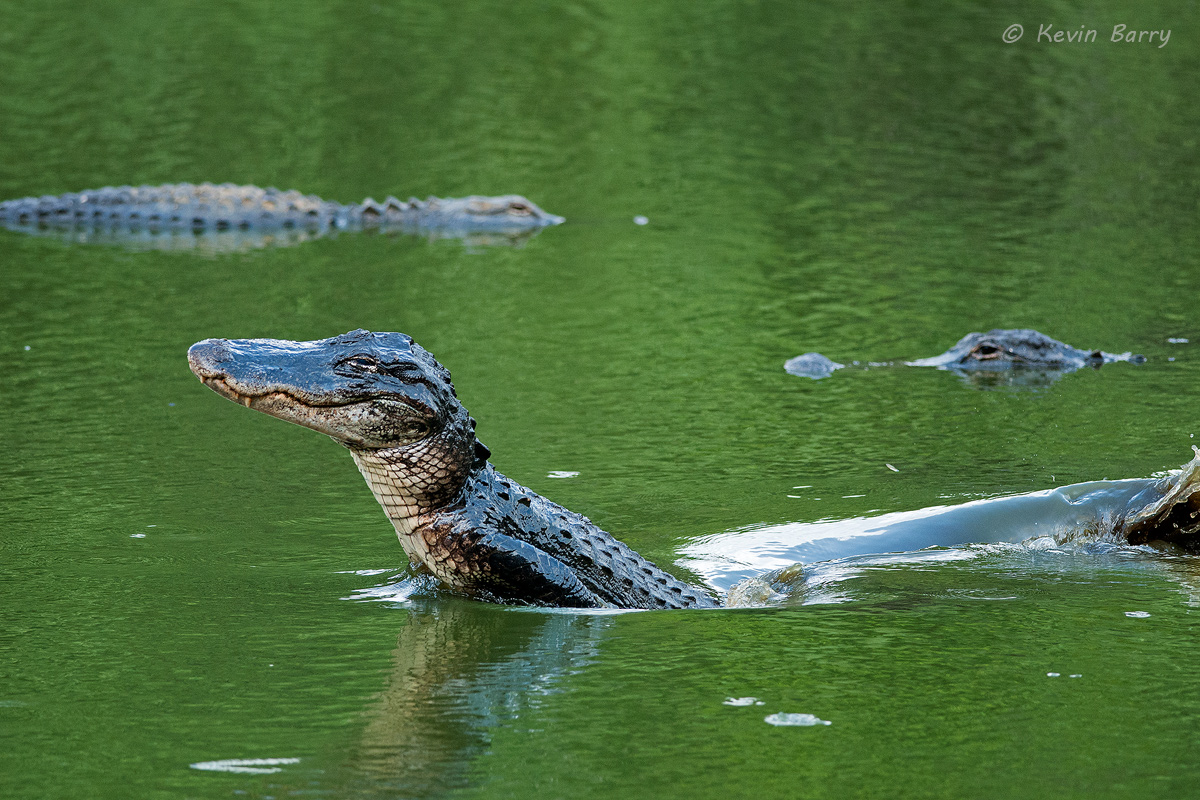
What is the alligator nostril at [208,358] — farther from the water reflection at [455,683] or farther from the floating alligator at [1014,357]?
the floating alligator at [1014,357]

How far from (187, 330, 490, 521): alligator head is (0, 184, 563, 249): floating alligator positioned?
6.62 meters

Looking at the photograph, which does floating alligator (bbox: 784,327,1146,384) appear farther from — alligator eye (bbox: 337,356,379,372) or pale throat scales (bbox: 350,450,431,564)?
alligator eye (bbox: 337,356,379,372)

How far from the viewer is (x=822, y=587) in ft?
15.2

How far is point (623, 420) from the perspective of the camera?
21.6 feet

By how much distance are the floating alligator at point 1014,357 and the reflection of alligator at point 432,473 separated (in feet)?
10.8

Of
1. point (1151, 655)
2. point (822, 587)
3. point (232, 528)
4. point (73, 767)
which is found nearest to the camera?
point (73, 767)

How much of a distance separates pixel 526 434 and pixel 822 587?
6.54ft

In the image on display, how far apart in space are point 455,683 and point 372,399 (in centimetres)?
87

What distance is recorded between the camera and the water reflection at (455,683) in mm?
3203

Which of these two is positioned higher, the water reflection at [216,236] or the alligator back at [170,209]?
the alligator back at [170,209]

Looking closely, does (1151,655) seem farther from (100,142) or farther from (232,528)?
(100,142)

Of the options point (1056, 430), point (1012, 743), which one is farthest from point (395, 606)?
point (1056, 430)

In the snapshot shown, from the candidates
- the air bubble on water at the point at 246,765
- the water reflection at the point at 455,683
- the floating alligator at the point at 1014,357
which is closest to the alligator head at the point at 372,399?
the water reflection at the point at 455,683

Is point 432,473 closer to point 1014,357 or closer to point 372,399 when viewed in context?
point 372,399
